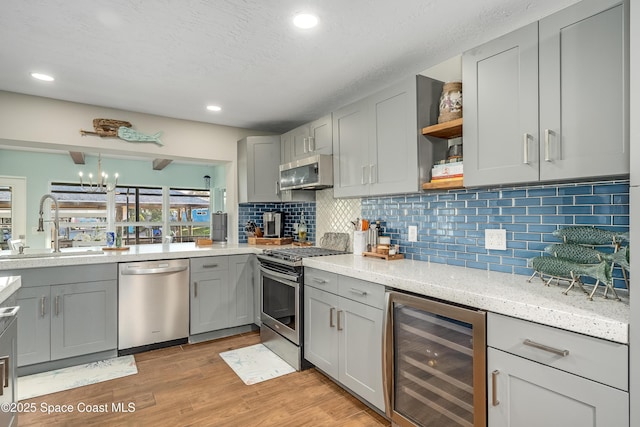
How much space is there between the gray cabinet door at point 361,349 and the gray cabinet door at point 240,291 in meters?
1.55

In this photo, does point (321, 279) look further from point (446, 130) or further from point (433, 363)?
point (446, 130)

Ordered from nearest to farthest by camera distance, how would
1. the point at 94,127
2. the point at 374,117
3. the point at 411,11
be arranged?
the point at 411,11
the point at 374,117
the point at 94,127

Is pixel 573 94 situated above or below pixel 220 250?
above

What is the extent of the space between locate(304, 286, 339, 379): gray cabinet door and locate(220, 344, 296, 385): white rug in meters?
0.28

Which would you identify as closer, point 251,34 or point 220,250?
point 251,34

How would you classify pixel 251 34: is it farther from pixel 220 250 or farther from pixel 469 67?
pixel 220 250

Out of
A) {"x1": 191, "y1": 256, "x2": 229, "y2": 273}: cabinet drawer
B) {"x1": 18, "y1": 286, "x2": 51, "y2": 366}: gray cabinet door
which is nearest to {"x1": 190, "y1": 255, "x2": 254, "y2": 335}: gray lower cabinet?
{"x1": 191, "y1": 256, "x2": 229, "y2": 273}: cabinet drawer

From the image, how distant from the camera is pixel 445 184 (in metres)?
2.11

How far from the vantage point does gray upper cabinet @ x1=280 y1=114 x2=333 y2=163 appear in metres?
3.11

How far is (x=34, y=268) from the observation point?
8.71ft

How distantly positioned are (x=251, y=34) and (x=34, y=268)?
2.41m

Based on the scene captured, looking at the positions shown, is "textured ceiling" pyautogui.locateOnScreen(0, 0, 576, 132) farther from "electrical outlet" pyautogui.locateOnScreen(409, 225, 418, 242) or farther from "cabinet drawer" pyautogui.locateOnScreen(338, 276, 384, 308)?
"cabinet drawer" pyautogui.locateOnScreen(338, 276, 384, 308)

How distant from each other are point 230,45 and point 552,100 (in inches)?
72.3

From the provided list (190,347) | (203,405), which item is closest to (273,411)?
(203,405)
